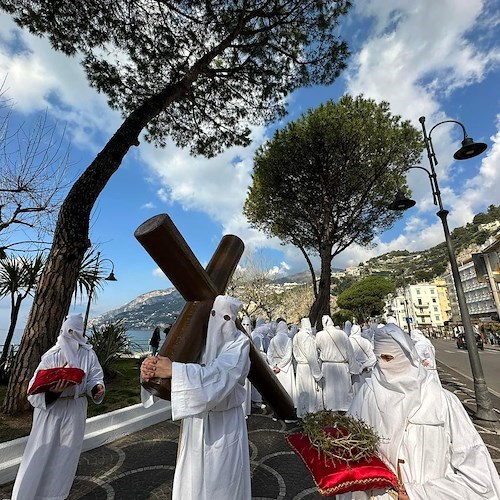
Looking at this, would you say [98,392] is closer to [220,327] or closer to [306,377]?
[220,327]

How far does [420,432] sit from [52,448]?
3575 mm

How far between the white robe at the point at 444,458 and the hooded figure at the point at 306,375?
17.0 feet

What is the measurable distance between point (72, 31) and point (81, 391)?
8.69 m

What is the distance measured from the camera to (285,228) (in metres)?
17.2

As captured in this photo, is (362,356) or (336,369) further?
(362,356)

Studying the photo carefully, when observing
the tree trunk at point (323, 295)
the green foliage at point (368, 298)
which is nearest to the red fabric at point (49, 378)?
the tree trunk at point (323, 295)

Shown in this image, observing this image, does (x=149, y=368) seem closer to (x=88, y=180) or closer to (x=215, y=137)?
(x=88, y=180)

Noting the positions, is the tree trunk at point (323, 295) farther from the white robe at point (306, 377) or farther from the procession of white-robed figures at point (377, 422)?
the procession of white-robed figures at point (377, 422)

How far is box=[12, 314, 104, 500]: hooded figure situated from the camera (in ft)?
Result: 9.79

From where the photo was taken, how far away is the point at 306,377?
7.12m

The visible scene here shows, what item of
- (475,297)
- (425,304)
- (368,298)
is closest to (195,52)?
(368,298)

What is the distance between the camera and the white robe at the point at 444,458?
1551 mm

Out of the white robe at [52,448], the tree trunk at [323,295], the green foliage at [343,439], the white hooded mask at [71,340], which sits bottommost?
the white robe at [52,448]

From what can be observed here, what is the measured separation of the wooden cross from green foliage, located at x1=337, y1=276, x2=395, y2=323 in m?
51.3
